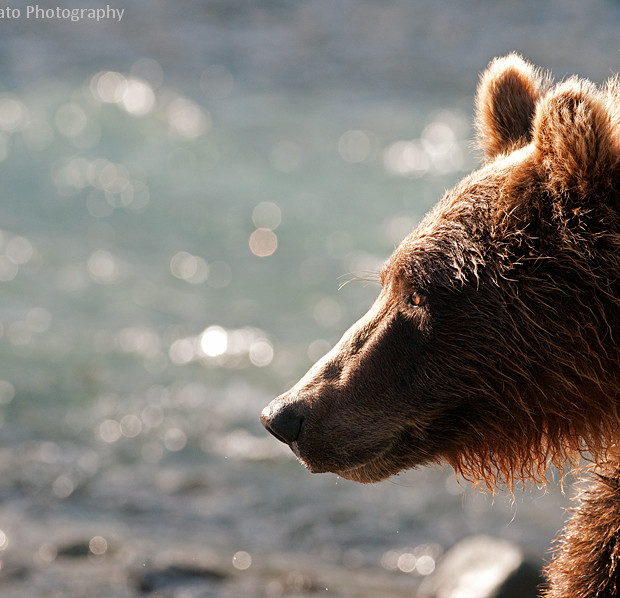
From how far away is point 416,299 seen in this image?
10.5 ft

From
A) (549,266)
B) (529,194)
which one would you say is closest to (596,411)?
(549,266)

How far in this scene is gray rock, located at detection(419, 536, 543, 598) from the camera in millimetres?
5305

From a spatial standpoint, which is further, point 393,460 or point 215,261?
point 215,261

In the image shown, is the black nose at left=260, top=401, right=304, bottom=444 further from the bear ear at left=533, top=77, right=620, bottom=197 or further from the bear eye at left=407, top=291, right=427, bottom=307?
Answer: the bear ear at left=533, top=77, right=620, bottom=197

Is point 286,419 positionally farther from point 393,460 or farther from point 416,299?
point 416,299

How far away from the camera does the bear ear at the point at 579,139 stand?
2.80 m

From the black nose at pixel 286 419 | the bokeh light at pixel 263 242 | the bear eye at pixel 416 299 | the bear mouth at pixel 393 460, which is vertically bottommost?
the bear mouth at pixel 393 460

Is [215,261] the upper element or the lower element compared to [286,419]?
upper

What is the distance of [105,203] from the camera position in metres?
12.4

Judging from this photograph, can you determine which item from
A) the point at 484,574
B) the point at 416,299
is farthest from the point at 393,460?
the point at 484,574

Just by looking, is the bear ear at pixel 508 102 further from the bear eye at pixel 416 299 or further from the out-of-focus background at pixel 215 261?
the out-of-focus background at pixel 215 261

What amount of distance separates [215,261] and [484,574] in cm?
638

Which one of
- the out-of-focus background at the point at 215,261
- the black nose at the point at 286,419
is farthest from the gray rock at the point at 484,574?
the black nose at the point at 286,419

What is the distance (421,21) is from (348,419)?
15.6 meters
